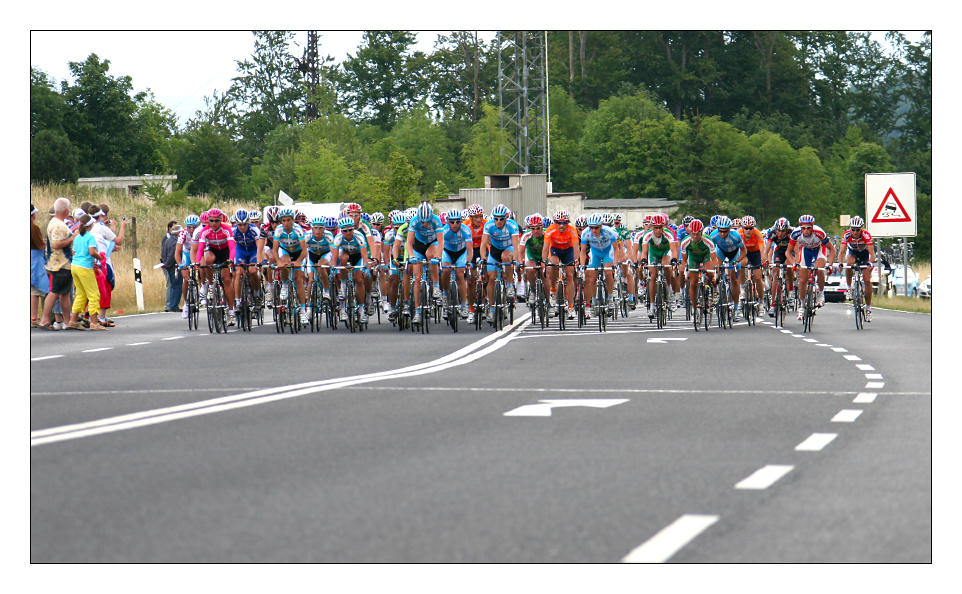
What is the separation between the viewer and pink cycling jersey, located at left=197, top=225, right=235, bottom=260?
24.2m

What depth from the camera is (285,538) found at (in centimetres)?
668

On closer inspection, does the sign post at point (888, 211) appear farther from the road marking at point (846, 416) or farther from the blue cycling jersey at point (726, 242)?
the road marking at point (846, 416)

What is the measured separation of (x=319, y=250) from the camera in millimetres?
23938

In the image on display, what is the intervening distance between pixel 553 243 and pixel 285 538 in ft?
63.1

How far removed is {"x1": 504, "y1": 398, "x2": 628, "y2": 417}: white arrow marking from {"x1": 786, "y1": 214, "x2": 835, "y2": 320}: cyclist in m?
13.0

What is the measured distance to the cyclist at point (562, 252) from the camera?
25125 millimetres

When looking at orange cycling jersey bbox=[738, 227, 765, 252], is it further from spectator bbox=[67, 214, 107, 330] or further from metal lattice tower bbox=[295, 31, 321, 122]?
metal lattice tower bbox=[295, 31, 321, 122]

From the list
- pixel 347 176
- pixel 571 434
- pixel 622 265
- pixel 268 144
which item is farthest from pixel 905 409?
pixel 268 144

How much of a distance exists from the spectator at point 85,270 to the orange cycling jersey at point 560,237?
22.6 feet

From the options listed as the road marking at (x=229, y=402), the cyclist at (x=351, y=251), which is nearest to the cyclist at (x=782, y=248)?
the cyclist at (x=351, y=251)

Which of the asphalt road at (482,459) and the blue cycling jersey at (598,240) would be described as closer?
the asphalt road at (482,459)

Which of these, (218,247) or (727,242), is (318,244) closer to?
(218,247)

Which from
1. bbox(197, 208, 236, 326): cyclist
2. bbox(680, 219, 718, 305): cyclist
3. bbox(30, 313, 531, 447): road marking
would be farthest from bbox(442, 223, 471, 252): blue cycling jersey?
bbox(30, 313, 531, 447): road marking

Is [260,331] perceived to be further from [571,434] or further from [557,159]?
[557,159]
